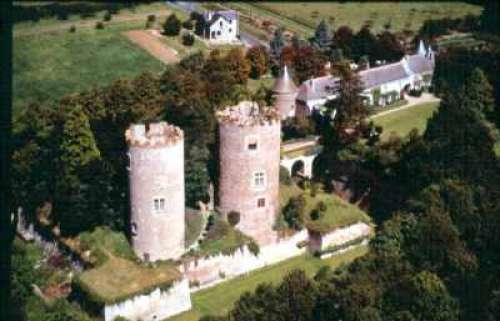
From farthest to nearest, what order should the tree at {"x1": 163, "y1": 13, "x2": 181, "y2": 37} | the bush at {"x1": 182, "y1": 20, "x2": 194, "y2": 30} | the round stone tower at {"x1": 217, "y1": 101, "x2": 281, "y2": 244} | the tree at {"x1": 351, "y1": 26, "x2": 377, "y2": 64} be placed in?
the tree at {"x1": 163, "y1": 13, "x2": 181, "y2": 37} < the bush at {"x1": 182, "y1": 20, "x2": 194, "y2": 30} < the tree at {"x1": 351, "y1": 26, "x2": 377, "y2": 64} < the round stone tower at {"x1": 217, "y1": 101, "x2": 281, "y2": 244}

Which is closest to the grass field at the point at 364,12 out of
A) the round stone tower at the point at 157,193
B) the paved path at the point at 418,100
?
the paved path at the point at 418,100

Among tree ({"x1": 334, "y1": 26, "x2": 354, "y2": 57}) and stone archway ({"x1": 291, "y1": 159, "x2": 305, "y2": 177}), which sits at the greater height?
tree ({"x1": 334, "y1": 26, "x2": 354, "y2": 57})

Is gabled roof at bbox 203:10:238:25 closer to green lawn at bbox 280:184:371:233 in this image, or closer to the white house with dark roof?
the white house with dark roof

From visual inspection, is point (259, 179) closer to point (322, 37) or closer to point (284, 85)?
point (284, 85)

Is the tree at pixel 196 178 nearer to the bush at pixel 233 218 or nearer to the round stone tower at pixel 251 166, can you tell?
the round stone tower at pixel 251 166

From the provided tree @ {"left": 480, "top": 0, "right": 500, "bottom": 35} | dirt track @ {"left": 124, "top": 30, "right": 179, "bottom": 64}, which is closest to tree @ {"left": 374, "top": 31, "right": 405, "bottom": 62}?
tree @ {"left": 480, "top": 0, "right": 500, "bottom": 35}

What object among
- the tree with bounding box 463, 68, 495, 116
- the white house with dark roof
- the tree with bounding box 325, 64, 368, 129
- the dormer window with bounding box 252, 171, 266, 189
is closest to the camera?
the dormer window with bounding box 252, 171, 266, 189
